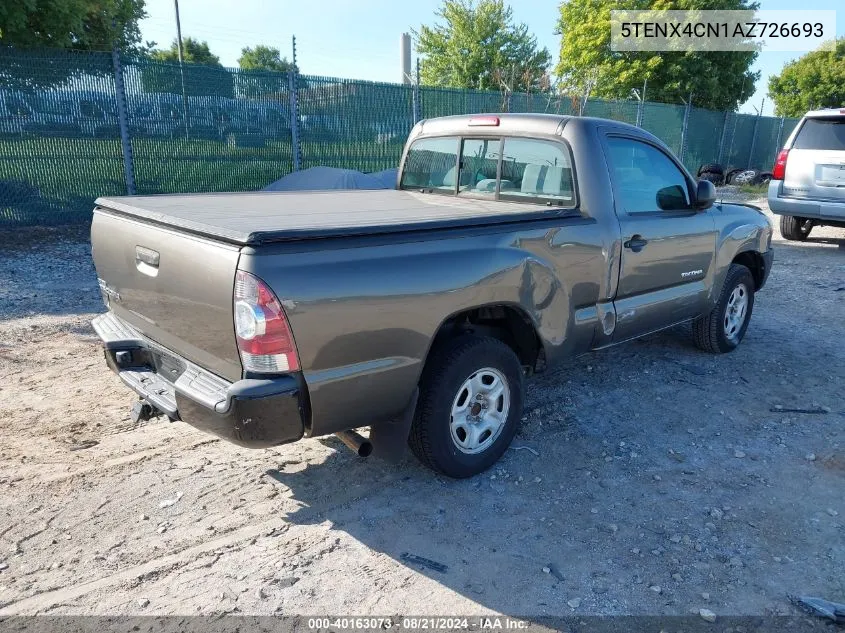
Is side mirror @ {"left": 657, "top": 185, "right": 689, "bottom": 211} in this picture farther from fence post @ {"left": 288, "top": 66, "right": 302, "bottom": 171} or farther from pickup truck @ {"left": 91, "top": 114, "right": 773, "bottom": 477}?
fence post @ {"left": 288, "top": 66, "right": 302, "bottom": 171}

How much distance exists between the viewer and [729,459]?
382 cm

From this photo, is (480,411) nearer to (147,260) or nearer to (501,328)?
(501,328)

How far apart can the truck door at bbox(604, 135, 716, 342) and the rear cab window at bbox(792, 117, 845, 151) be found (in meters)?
6.11

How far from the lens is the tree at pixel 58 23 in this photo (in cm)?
908

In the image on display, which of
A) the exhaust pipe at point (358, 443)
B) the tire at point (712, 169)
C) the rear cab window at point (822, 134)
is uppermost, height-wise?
the rear cab window at point (822, 134)

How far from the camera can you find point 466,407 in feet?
11.2

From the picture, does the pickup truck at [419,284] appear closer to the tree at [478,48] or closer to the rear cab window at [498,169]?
the rear cab window at [498,169]

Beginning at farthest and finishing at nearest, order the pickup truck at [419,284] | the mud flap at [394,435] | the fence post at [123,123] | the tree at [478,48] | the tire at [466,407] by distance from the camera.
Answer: the tree at [478,48] → the fence post at [123,123] → the tire at [466,407] → the mud flap at [394,435] → the pickup truck at [419,284]

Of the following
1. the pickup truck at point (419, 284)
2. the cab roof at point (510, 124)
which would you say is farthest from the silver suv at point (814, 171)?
the cab roof at point (510, 124)

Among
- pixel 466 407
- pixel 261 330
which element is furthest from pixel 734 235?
pixel 261 330

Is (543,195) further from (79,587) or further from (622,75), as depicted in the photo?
(622,75)

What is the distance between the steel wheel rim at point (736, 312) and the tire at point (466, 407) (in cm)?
280

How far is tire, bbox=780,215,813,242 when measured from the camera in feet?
36.8

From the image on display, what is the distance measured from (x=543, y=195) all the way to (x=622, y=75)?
22599mm
